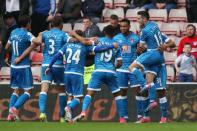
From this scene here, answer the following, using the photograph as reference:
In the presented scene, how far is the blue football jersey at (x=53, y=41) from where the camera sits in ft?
59.4

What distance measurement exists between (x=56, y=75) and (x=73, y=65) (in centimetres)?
56

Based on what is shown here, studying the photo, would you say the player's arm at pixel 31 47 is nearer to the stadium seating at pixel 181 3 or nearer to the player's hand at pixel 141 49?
the player's hand at pixel 141 49

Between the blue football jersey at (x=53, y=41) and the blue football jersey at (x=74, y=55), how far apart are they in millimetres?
226

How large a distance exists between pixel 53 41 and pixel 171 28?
538 cm

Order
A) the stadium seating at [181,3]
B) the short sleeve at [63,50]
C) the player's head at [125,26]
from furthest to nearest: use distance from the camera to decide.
A: the stadium seating at [181,3]
the player's head at [125,26]
the short sleeve at [63,50]

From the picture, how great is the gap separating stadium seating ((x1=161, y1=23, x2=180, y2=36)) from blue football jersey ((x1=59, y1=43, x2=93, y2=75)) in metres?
5.11

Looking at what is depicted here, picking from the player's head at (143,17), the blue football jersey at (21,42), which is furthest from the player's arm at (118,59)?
the blue football jersey at (21,42)

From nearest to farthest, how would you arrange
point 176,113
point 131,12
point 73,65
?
1. point 73,65
2. point 176,113
3. point 131,12

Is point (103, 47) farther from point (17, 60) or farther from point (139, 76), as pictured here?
point (17, 60)

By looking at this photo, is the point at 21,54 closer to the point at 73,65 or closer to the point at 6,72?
the point at 73,65

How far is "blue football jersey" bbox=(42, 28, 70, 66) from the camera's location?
18.1 m

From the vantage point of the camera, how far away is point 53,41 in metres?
18.1

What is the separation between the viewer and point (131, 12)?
2347cm

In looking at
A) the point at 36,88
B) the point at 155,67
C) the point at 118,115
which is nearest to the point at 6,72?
the point at 36,88
